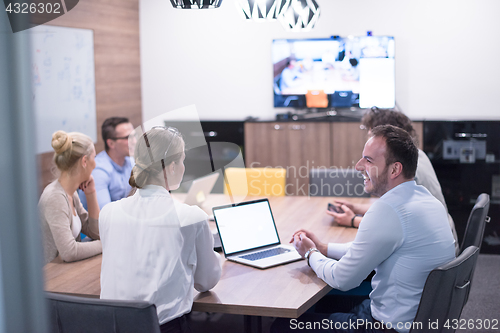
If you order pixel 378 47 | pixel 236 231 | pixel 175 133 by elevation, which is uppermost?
pixel 378 47

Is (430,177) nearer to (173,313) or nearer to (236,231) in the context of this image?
(236,231)

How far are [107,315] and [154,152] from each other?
0.56 meters

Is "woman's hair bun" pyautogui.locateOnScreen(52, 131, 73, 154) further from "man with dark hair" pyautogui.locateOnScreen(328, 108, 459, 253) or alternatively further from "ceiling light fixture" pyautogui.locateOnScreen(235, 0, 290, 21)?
"man with dark hair" pyautogui.locateOnScreen(328, 108, 459, 253)

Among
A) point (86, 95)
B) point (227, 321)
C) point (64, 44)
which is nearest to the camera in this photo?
point (227, 321)

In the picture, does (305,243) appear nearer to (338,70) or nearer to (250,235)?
(250,235)

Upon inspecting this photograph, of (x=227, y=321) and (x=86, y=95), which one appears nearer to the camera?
(x=227, y=321)

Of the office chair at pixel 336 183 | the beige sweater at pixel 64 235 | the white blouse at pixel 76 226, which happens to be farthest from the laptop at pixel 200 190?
the office chair at pixel 336 183

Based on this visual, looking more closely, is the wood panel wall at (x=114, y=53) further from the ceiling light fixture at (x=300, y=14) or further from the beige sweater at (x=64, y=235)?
the beige sweater at (x=64, y=235)

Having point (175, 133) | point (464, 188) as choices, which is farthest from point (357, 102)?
point (175, 133)

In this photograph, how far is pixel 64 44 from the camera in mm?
4125

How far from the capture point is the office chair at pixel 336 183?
11.6 ft

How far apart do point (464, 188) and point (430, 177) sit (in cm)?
207

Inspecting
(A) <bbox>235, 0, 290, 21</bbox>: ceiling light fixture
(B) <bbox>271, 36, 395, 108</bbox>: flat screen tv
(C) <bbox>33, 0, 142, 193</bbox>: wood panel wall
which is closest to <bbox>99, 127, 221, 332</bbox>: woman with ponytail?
(A) <bbox>235, 0, 290, 21</bbox>: ceiling light fixture

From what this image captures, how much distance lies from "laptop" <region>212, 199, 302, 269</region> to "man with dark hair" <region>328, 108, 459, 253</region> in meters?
0.50
